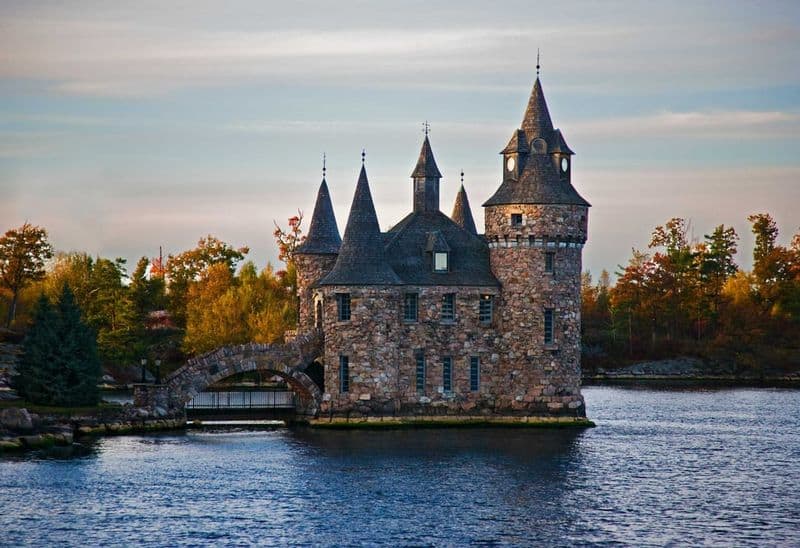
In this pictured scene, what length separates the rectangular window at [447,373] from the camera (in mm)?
72562

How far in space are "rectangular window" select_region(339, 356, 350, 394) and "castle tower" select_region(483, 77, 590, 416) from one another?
27.8 feet

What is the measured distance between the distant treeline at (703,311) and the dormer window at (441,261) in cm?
6875

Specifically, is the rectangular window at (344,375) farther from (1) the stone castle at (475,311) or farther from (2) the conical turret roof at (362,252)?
(2) the conical turret roof at (362,252)

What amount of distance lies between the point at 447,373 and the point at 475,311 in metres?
3.70

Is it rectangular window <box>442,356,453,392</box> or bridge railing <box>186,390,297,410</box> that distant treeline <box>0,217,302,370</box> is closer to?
bridge railing <box>186,390,297,410</box>

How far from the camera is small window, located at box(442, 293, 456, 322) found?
2867 inches

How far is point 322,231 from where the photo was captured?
7894 cm

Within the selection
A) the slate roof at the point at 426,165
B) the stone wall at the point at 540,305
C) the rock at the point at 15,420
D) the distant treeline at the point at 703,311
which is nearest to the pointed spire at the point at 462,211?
the slate roof at the point at 426,165

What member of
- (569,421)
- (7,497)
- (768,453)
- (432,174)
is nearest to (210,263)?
(432,174)

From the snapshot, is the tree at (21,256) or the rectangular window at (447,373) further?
the tree at (21,256)

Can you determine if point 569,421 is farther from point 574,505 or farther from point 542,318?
point 574,505

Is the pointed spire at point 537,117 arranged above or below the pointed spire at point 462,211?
above

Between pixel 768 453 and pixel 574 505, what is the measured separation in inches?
816

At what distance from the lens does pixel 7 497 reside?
4897 cm
